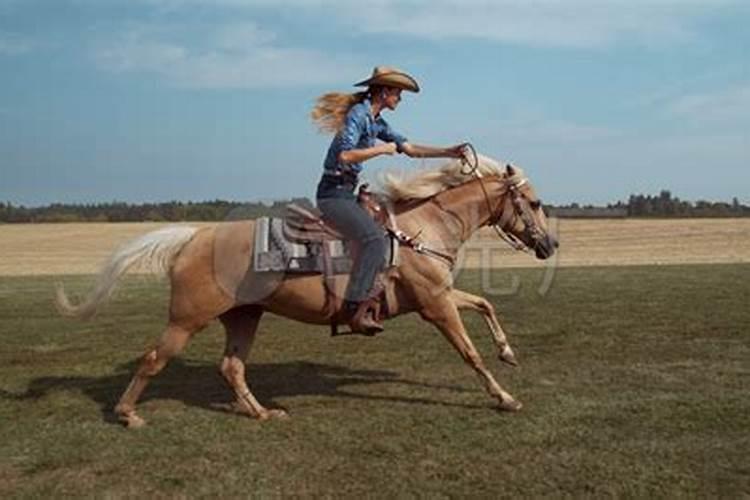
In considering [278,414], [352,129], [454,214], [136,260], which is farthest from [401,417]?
[136,260]

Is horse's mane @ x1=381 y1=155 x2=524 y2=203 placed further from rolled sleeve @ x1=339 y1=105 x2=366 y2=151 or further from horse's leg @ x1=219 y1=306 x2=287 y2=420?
horse's leg @ x1=219 y1=306 x2=287 y2=420

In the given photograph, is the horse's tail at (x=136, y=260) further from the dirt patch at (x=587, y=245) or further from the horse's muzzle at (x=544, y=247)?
the dirt patch at (x=587, y=245)

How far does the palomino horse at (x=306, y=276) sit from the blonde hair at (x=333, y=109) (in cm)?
80

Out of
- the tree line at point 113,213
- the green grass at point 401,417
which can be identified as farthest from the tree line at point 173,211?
the green grass at point 401,417

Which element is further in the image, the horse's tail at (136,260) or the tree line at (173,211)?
the tree line at (173,211)

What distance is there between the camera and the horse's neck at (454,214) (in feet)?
25.3

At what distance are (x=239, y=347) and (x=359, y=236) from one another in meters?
1.81

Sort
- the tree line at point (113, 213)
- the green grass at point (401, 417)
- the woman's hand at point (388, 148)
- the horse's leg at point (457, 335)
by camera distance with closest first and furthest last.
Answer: the green grass at point (401, 417)
the woman's hand at point (388, 148)
the horse's leg at point (457, 335)
the tree line at point (113, 213)

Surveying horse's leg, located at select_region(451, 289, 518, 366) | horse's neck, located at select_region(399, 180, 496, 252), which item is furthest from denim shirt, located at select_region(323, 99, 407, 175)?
horse's leg, located at select_region(451, 289, 518, 366)

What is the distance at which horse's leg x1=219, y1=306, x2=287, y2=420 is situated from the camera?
7.72 m

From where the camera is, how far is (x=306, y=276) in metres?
7.28

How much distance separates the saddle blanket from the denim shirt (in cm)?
67

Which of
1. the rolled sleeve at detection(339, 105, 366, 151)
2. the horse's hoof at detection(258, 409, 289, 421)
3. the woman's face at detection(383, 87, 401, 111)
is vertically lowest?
the horse's hoof at detection(258, 409, 289, 421)

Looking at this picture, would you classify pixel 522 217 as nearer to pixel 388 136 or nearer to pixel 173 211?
pixel 388 136
